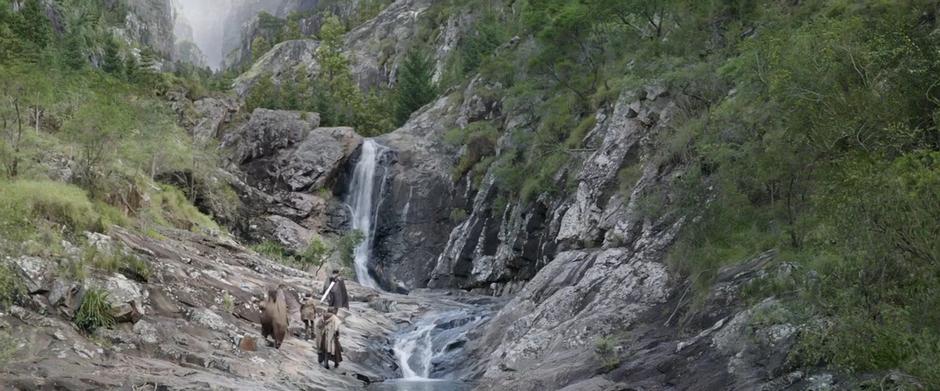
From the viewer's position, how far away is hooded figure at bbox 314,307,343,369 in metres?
19.1

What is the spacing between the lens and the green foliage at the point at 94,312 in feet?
50.6

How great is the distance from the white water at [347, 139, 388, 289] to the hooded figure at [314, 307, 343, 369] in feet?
80.3

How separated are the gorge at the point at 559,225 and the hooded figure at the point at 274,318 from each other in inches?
17.1

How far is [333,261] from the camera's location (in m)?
40.0

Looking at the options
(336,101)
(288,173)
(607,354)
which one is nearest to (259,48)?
(336,101)

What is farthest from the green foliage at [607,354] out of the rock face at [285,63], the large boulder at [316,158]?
the rock face at [285,63]

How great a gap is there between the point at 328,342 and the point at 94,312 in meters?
5.50

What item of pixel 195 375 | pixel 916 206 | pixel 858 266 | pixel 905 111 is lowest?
pixel 195 375

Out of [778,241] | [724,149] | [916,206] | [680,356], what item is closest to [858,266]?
[916,206]

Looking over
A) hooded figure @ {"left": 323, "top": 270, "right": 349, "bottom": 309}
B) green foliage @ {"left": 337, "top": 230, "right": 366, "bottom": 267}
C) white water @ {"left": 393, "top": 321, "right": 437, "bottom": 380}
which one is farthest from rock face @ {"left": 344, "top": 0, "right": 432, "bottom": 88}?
hooded figure @ {"left": 323, "top": 270, "right": 349, "bottom": 309}

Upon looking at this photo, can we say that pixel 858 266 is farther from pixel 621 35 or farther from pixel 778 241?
pixel 621 35

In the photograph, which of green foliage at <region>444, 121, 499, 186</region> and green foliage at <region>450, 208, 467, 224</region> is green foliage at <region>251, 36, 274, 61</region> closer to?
green foliage at <region>444, 121, 499, 186</region>

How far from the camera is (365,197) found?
49156mm

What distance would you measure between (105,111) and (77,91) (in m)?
5.81
